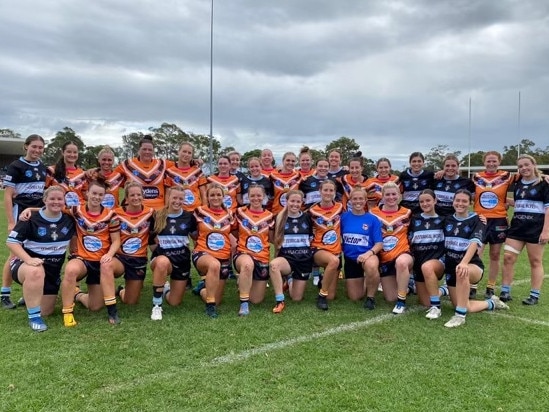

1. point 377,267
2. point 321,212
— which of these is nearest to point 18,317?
point 321,212

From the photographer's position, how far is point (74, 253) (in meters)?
4.91

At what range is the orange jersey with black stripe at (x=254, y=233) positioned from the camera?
5.32m

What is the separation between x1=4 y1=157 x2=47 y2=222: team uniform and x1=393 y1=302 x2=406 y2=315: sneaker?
13.8 ft

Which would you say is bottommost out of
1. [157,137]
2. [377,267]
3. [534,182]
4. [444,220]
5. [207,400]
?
[207,400]

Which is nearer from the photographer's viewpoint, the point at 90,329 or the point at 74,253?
the point at 90,329

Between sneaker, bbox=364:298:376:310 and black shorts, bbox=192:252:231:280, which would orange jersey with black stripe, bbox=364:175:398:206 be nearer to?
sneaker, bbox=364:298:376:310

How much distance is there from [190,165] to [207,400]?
3704mm

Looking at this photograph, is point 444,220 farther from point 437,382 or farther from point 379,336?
point 437,382

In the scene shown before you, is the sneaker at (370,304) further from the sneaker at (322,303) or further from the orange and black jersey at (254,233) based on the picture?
the orange and black jersey at (254,233)

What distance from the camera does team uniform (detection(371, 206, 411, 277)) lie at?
537cm

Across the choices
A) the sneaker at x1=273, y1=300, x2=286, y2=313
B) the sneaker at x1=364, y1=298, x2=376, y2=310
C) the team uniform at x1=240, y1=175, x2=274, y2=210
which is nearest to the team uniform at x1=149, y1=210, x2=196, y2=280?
the sneaker at x1=273, y1=300, x2=286, y2=313

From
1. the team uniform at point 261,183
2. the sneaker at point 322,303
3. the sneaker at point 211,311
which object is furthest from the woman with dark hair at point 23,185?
the sneaker at point 322,303

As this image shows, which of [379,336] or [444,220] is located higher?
[444,220]

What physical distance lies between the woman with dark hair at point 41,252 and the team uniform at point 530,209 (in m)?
5.07
